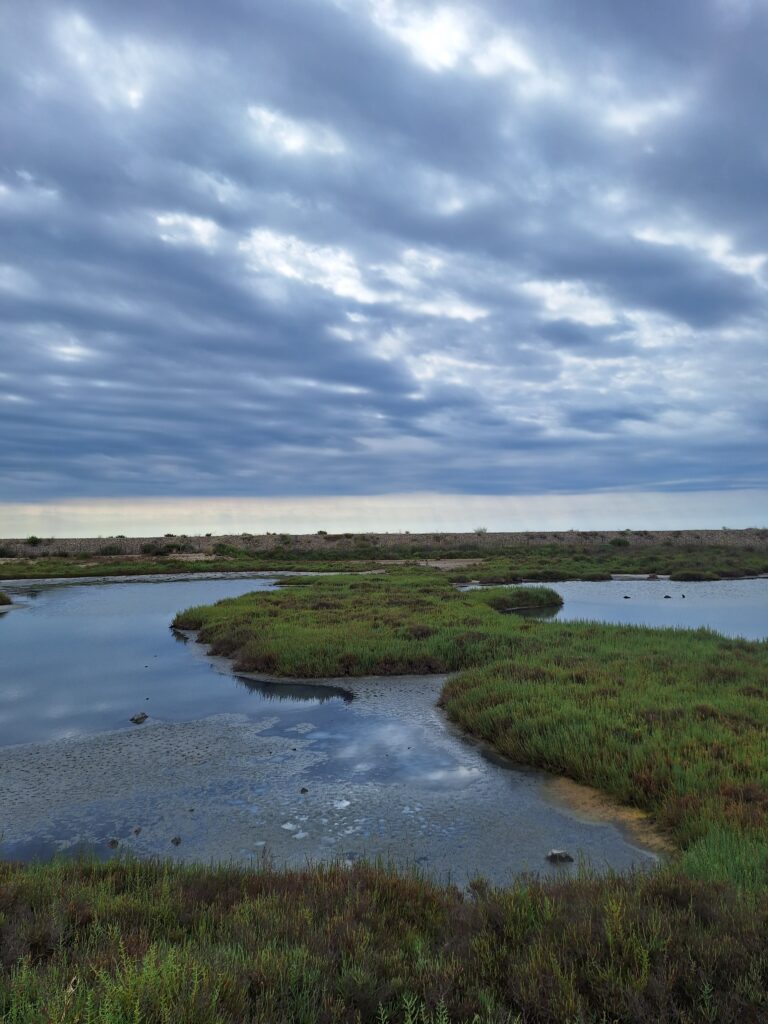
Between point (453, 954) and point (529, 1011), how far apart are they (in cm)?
77

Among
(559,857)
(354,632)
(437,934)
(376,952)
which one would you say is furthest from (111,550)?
(376,952)

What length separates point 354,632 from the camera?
23.3 meters

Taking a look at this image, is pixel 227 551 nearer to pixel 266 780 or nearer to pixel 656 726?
pixel 266 780

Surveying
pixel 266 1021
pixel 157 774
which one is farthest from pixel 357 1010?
pixel 157 774

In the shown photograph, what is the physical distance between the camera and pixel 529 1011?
4691mm

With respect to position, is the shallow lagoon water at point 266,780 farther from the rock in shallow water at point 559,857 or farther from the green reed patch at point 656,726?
the green reed patch at point 656,726

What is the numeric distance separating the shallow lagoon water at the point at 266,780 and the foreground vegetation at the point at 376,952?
6.10ft

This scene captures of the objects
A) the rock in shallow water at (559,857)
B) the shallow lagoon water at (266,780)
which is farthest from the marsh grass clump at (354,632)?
the rock in shallow water at (559,857)

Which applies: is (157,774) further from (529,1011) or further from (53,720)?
(529,1011)

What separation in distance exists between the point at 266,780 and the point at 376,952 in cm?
659

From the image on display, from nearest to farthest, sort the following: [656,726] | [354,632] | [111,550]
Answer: [656,726], [354,632], [111,550]

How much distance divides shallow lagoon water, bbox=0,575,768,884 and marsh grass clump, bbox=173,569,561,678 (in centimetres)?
114

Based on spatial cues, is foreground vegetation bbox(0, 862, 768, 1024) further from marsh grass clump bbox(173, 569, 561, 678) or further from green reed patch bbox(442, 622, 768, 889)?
marsh grass clump bbox(173, 569, 561, 678)

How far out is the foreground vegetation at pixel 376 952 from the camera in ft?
14.4
